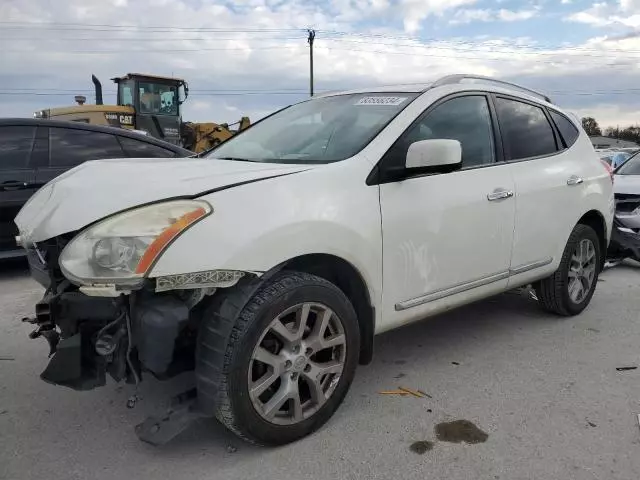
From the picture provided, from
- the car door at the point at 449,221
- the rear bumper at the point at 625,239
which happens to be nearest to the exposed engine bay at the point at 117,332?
the car door at the point at 449,221

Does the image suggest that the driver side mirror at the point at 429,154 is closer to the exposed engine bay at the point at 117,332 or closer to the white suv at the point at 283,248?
the white suv at the point at 283,248

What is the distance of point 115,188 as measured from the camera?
2.52m

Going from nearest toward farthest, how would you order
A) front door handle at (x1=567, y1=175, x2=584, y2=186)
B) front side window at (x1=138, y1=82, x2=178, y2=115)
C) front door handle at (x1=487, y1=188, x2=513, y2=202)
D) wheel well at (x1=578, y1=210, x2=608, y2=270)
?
1. front door handle at (x1=487, y1=188, x2=513, y2=202)
2. front door handle at (x1=567, y1=175, x2=584, y2=186)
3. wheel well at (x1=578, y1=210, x2=608, y2=270)
4. front side window at (x1=138, y1=82, x2=178, y2=115)

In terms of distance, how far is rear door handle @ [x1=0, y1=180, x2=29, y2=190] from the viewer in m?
5.59

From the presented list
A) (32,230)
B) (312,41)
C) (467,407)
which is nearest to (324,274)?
(467,407)

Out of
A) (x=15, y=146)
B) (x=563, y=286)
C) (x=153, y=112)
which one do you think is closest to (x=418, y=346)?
(x=563, y=286)

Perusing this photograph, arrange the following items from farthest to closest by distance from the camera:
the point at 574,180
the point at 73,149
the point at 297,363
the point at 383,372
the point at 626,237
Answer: the point at 626,237
the point at 73,149
the point at 574,180
the point at 383,372
the point at 297,363

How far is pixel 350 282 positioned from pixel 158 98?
1394 centimetres

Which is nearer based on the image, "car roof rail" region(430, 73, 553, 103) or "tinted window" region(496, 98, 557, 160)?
"car roof rail" region(430, 73, 553, 103)

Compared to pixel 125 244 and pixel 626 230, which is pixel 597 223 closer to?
pixel 626 230

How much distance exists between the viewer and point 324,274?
291 cm

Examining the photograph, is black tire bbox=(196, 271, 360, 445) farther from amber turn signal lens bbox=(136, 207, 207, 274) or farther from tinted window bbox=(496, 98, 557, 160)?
tinted window bbox=(496, 98, 557, 160)

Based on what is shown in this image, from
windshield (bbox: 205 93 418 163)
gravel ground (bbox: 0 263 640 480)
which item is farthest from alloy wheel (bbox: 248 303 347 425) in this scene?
windshield (bbox: 205 93 418 163)

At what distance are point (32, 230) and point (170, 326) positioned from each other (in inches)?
33.9
